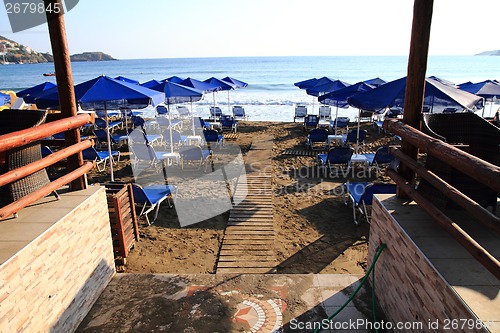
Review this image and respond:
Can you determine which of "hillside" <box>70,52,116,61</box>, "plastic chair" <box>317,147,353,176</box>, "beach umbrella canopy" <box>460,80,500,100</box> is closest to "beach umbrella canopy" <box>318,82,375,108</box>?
"plastic chair" <box>317,147,353,176</box>

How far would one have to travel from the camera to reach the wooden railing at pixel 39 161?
2482 mm

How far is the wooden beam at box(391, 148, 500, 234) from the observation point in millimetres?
1968

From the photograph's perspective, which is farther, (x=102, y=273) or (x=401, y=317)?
(x=102, y=273)

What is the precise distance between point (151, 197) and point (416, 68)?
4760 millimetres

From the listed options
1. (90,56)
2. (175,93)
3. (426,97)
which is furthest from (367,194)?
(90,56)

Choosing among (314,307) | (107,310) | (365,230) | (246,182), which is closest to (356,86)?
(246,182)

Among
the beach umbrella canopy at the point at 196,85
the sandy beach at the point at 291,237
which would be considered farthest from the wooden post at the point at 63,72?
the beach umbrella canopy at the point at 196,85

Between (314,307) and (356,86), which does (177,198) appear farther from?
(356,86)

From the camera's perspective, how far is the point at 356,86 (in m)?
11.7

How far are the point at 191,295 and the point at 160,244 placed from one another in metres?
1.91

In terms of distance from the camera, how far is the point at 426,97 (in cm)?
552

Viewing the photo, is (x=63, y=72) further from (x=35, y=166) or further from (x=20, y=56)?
(x=20, y=56)

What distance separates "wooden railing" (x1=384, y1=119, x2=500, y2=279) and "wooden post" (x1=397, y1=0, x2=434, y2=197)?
14 cm

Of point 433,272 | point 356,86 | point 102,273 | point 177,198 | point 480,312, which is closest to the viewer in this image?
point 480,312
